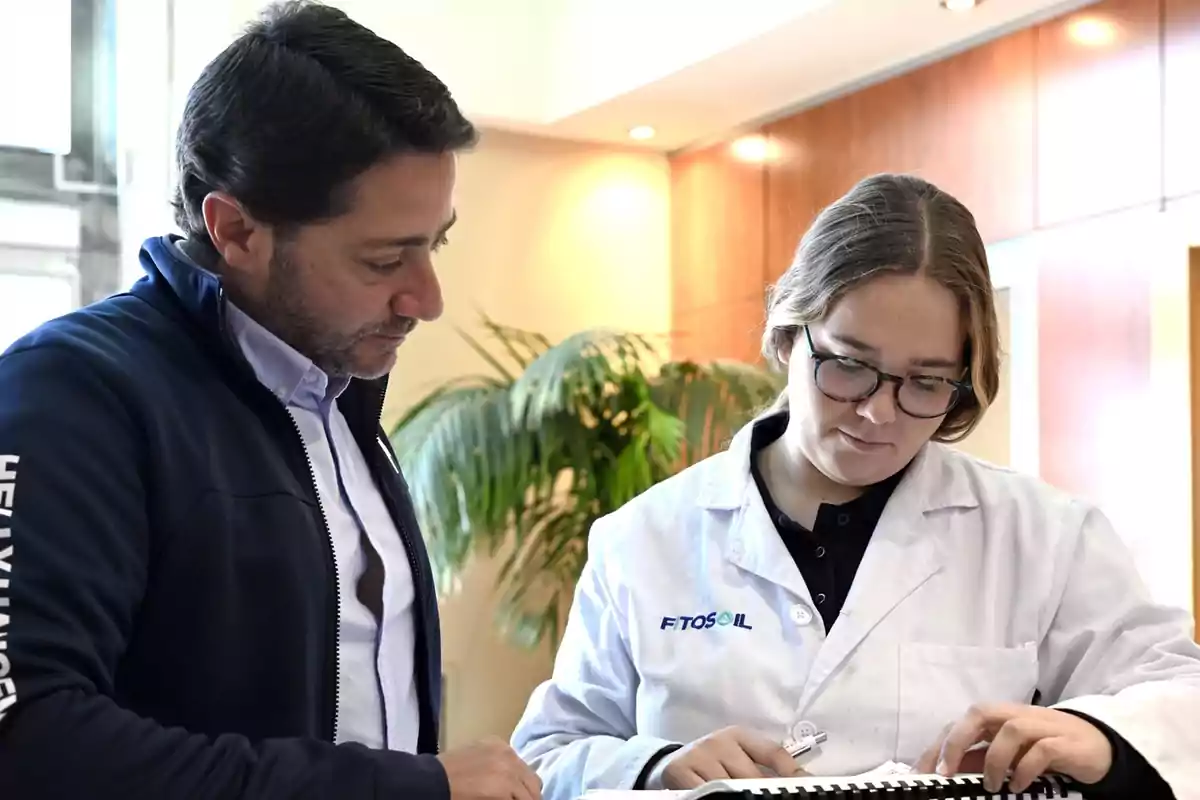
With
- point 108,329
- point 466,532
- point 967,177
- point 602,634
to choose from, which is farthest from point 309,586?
point 967,177

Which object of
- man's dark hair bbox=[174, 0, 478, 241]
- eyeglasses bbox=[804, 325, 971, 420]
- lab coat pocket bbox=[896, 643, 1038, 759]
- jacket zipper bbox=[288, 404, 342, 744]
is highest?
man's dark hair bbox=[174, 0, 478, 241]

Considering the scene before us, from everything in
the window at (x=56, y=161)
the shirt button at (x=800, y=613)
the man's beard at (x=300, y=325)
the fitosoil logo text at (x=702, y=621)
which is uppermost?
the window at (x=56, y=161)

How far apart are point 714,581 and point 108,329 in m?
0.59

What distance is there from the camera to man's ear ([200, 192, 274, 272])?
3.20 ft

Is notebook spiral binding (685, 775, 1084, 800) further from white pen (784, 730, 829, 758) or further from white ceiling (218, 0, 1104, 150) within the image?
white ceiling (218, 0, 1104, 150)

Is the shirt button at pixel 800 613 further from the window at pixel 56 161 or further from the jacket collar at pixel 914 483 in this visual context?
the window at pixel 56 161

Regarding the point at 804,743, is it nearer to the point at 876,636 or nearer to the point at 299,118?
the point at 876,636

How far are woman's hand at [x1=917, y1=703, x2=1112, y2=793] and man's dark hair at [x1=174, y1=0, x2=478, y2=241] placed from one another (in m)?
0.61

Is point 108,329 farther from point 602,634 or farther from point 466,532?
point 466,532

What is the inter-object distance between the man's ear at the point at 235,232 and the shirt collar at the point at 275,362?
0.12 feet

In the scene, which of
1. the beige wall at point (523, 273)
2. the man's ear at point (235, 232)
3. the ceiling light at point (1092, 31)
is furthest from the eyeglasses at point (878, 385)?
the beige wall at point (523, 273)

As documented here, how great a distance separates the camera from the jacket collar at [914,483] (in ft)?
4.14

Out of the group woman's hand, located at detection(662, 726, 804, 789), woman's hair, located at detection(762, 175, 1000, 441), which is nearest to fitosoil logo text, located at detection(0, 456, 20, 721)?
woman's hand, located at detection(662, 726, 804, 789)

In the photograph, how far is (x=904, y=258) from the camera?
1.21 metres
